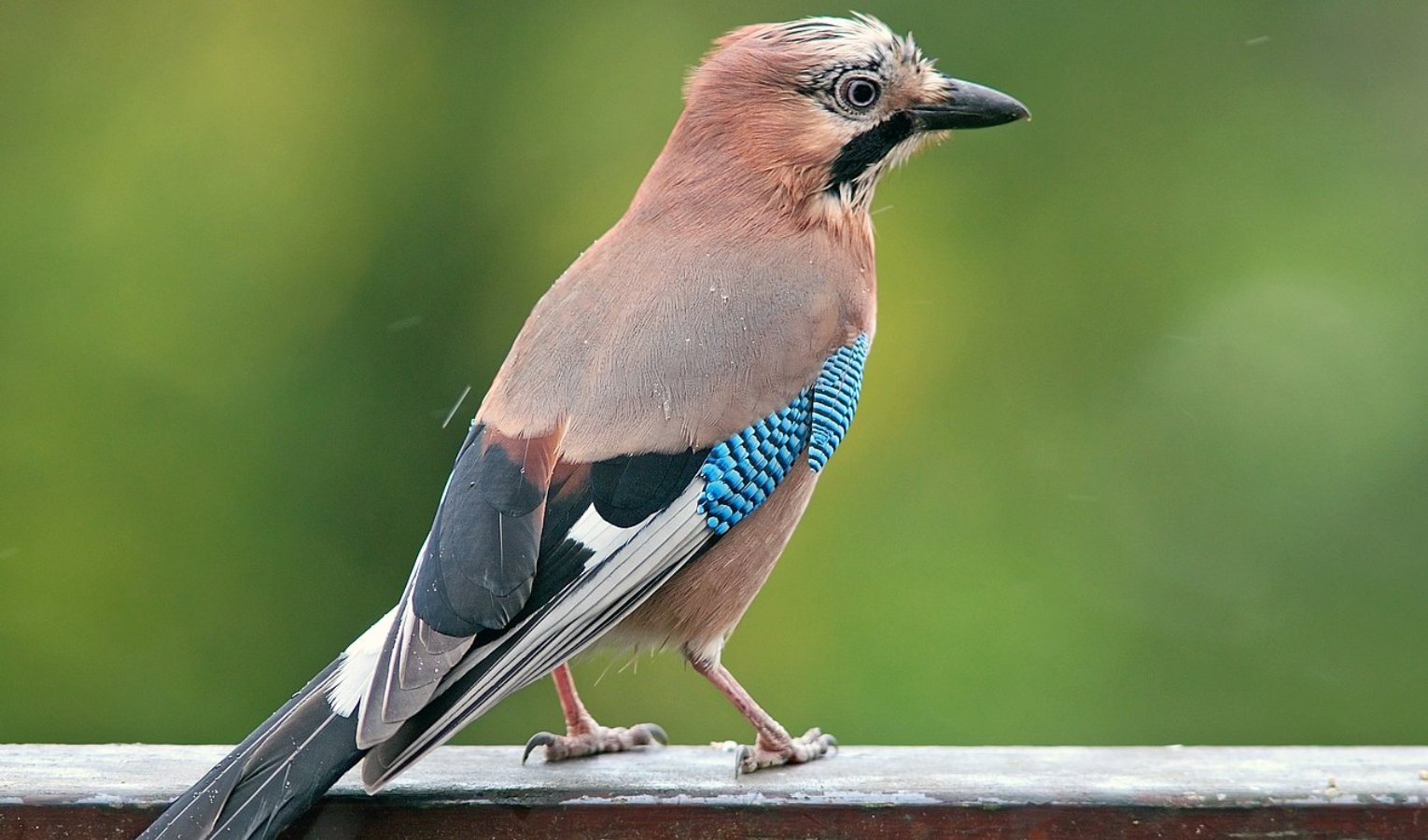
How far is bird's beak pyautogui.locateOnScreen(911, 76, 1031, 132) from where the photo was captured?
2.91m

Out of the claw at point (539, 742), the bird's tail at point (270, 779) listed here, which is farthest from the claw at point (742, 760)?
the bird's tail at point (270, 779)

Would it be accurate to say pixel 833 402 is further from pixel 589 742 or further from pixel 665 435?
pixel 589 742

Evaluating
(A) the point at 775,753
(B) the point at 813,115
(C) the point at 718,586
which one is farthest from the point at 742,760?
(B) the point at 813,115

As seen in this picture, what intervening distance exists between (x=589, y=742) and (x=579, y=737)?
0.06 ft

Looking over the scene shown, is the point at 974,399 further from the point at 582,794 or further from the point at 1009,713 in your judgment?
the point at 582,794

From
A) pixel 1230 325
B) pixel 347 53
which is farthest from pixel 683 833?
pixel 347 53

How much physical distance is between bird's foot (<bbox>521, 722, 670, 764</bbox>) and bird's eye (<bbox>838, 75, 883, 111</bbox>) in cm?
101

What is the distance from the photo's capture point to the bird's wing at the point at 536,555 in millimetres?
2088

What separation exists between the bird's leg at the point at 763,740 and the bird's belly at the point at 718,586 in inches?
2.1

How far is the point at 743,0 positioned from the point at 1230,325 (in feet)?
4.62

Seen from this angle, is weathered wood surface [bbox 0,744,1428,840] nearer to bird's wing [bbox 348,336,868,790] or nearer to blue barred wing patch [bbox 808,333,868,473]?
bird's wing [bbox 348,336,868,790]

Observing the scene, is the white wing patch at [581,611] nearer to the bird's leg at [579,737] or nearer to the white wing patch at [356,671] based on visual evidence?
the white wing patch at [356,671]

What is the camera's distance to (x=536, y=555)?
2234 millimetres

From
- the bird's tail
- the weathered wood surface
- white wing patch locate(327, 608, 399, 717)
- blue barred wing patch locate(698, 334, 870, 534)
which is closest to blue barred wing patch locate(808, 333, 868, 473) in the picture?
blue barred wing patch locate(698, 334, 870, 534)
